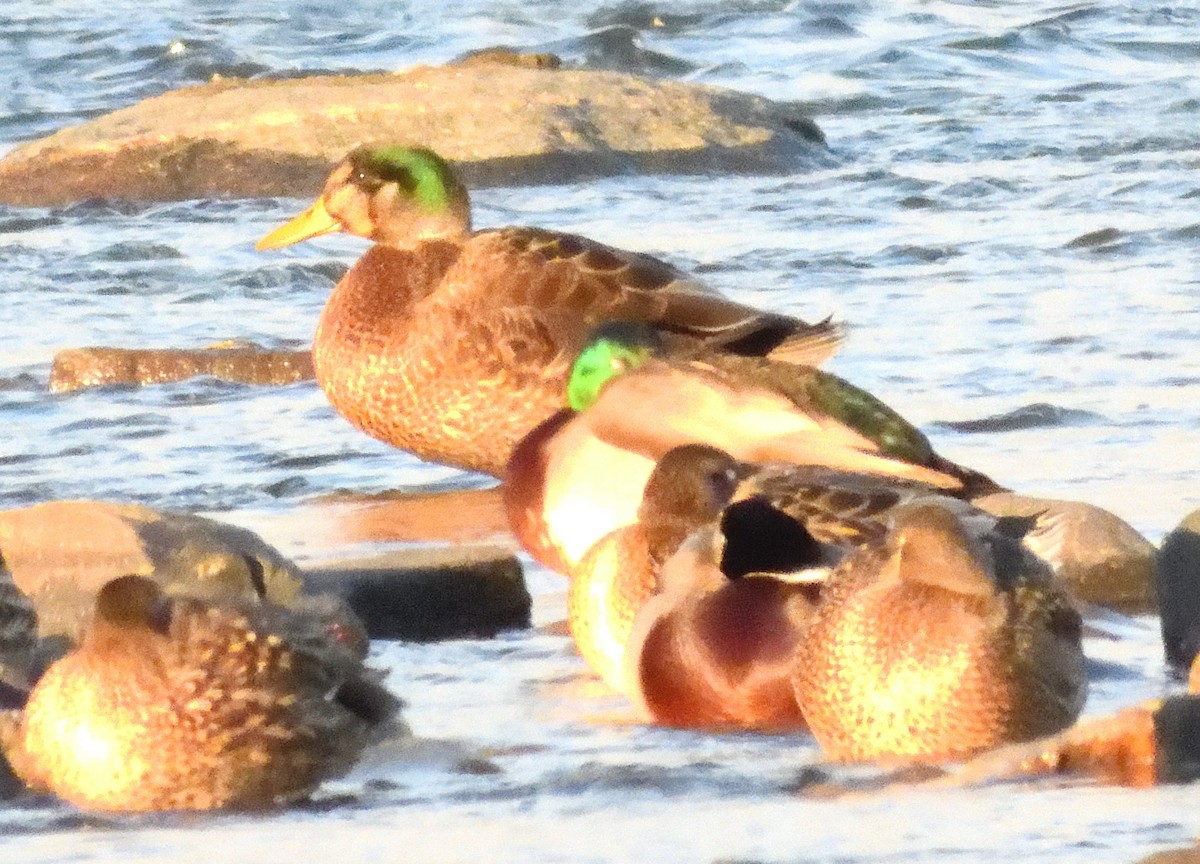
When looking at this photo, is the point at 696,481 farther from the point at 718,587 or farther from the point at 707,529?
the point at 718,587

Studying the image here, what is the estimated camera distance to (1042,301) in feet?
28.6

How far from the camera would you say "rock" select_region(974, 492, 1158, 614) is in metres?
5.21

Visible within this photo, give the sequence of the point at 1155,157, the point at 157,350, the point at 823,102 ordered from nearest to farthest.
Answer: the point at 157,350
the point at 1155,157
the point at 823,102

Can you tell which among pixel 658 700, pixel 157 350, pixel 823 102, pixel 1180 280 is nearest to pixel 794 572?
pixel 658 700

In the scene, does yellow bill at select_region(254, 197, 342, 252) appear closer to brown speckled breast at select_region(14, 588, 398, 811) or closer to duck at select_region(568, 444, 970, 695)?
duck at select_region(568, 444, 970, 695)

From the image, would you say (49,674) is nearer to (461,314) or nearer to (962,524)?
(962,524)

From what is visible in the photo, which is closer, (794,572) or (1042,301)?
(794,572)

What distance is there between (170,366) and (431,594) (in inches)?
111

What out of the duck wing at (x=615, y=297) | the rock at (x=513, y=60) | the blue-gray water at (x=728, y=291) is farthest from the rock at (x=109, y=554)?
the rock at (x=513, y=60)

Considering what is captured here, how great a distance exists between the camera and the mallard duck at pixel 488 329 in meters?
6.76

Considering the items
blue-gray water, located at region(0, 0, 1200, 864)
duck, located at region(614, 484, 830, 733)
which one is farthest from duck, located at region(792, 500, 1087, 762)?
duck, located at region(614, 484, 830, 733)

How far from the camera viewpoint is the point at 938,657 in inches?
161

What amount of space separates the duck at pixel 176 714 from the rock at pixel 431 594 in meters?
1.09

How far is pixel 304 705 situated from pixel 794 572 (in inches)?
33.1
